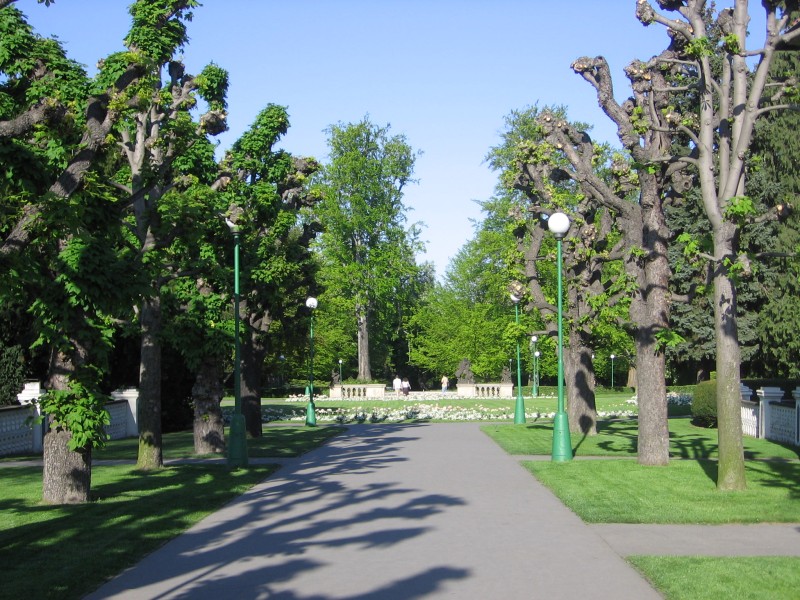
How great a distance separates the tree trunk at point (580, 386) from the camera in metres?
27.3

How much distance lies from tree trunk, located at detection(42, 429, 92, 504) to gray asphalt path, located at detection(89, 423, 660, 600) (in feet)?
7.96

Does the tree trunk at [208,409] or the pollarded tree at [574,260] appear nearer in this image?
the tree trunk at [208,409]

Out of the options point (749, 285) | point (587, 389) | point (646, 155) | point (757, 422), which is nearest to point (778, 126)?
point (749, 285)

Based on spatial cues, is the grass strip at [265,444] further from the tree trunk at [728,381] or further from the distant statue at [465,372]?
the distant statue at [465,372]

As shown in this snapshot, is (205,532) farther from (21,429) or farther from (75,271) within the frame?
(21,429)

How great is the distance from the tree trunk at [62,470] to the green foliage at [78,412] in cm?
59

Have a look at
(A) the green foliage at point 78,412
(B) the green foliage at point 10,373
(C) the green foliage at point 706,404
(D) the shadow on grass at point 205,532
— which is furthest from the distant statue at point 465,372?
(A) the green foliage at point 78,412

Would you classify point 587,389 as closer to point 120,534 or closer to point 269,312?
point 269,312

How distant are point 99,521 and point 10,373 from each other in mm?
17130

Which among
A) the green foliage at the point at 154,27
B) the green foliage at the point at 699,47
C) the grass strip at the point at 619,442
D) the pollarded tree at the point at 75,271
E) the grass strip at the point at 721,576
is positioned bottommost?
the grass strip at the point at 619,442

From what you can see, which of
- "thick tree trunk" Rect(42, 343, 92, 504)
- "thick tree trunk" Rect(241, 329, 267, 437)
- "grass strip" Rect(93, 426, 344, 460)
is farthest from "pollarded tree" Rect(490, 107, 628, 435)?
"thick tree trunk" Rect(42, 343, 92, 504)

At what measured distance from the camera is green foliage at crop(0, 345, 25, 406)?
91.5 feet

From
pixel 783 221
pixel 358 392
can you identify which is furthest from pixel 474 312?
pixel 783 221

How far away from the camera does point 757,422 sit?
93.6 ft
